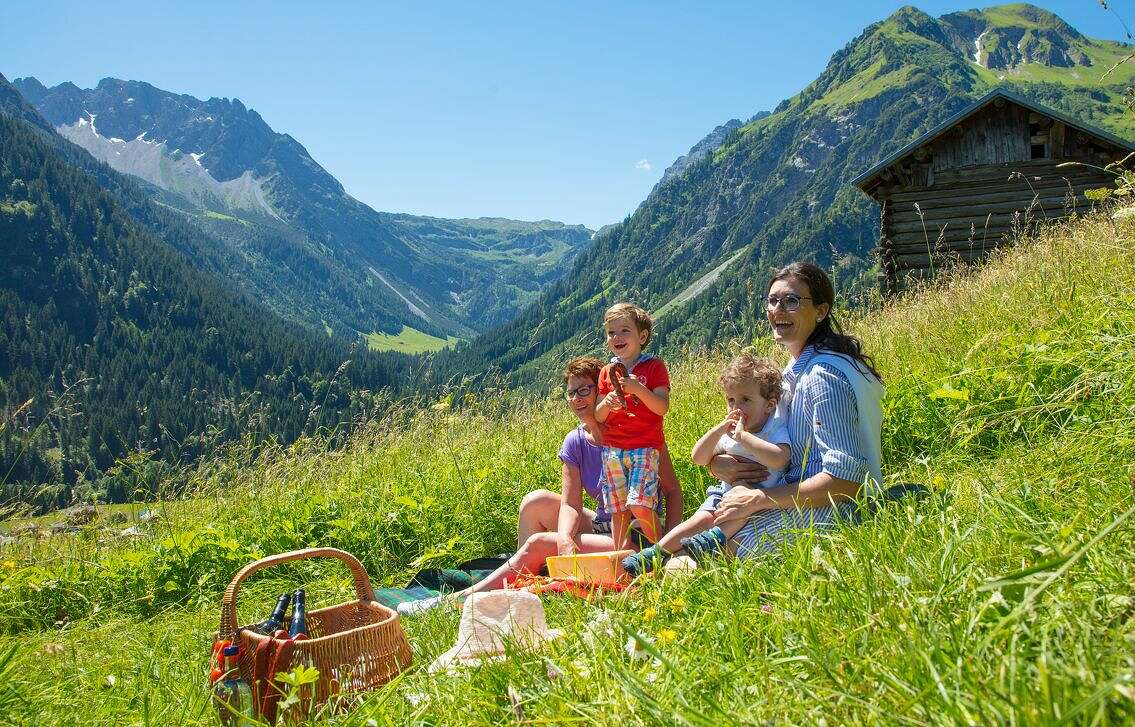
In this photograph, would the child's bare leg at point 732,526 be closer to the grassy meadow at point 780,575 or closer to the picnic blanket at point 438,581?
the grassy meadow at point 780,575

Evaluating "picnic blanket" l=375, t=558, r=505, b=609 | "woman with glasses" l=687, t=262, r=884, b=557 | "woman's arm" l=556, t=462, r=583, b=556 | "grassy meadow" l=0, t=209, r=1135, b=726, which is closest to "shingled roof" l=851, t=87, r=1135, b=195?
"grassy meadow" l=0, t=209, r=1135, b=726

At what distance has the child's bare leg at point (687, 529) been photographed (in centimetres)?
372

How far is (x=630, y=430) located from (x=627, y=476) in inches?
10.5

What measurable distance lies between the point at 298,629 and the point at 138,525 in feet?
12.8

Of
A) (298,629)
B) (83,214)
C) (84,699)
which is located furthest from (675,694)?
(83,214)

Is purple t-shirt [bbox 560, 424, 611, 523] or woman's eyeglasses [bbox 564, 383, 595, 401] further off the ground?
woman's eyeglasses [bbox 564, 383, 595, 401]

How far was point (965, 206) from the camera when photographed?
17.3 meters

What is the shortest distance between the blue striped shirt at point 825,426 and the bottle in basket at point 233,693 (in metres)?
2.17

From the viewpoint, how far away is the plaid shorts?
4.35m

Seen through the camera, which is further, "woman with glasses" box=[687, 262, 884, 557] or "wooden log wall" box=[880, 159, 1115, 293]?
"wooden log wall" box=[880, 159, 1115, 293]

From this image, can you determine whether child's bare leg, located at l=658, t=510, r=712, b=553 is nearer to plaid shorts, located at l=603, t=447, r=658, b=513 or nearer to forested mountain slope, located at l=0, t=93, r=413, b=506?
plaid shorts, located at l=603, t=447, r=658, b=513

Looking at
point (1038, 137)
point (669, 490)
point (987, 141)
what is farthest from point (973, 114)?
point (669, 490)

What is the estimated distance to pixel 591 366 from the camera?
467cm

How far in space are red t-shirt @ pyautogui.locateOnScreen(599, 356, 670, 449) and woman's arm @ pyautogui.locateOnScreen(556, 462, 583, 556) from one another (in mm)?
340
